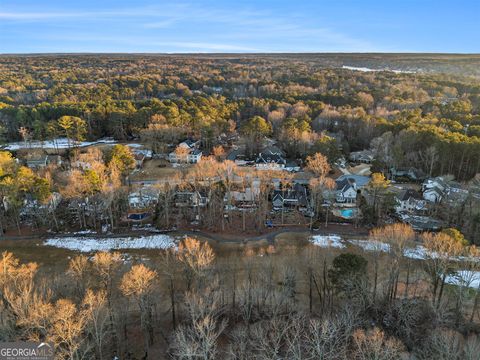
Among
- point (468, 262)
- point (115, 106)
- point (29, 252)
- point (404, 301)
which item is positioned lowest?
point (29, 252)

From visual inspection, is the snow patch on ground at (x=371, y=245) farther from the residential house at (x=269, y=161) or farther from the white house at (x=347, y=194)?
the residential house at (x=269, y=161)

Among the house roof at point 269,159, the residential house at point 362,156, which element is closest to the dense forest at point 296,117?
the residential house at point 362,156

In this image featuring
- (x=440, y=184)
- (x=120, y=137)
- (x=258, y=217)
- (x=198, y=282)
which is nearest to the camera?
(x=198, y=282)

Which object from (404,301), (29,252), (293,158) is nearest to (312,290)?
(404,301)

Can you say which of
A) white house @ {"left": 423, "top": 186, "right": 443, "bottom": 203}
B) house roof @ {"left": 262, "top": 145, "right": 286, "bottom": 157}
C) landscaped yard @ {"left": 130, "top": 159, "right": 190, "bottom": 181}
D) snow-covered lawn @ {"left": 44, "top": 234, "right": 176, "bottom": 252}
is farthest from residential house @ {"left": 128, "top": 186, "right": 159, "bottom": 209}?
white house @ {"left": 423, "top": 186, "right": 443, "bottom": 203}

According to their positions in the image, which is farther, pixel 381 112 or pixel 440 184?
pixel 381 112

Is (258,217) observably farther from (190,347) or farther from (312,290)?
(190,347)
